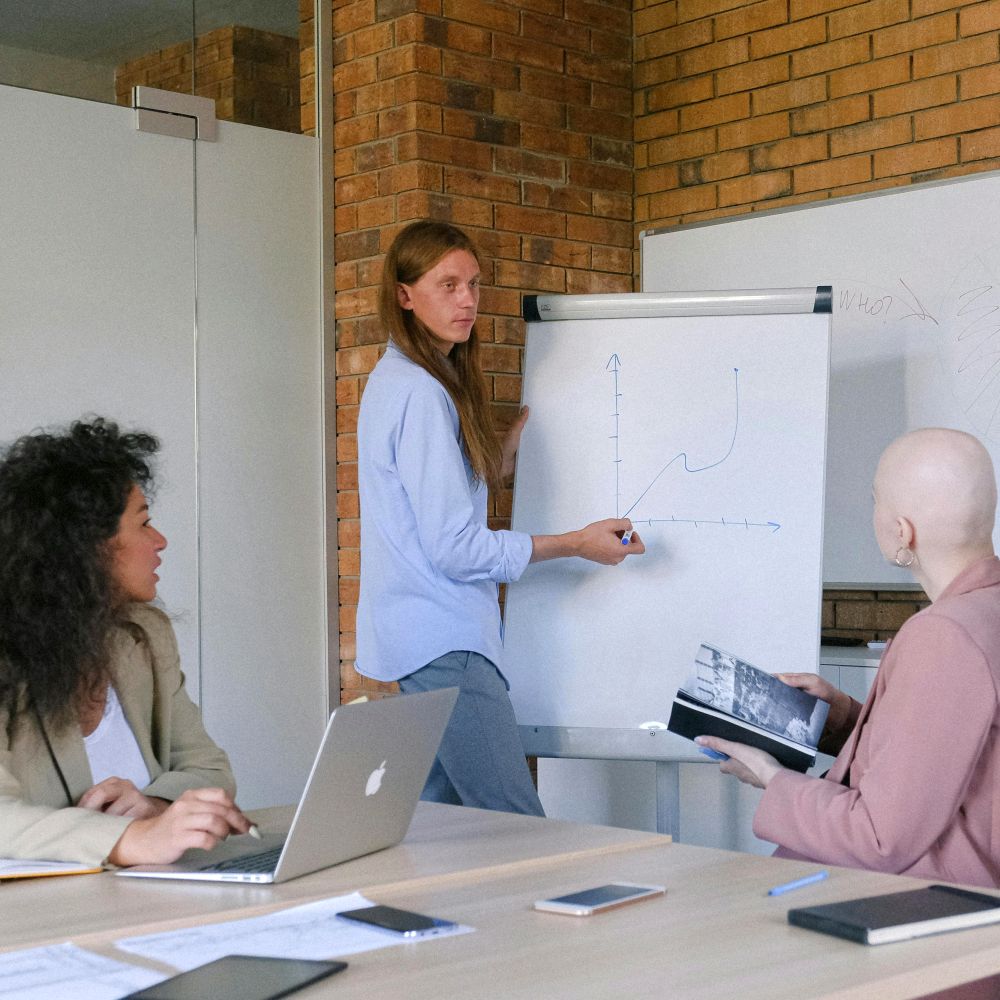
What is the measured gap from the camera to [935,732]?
5.92 feet

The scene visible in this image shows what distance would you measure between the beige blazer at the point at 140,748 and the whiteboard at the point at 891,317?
7.22 ft

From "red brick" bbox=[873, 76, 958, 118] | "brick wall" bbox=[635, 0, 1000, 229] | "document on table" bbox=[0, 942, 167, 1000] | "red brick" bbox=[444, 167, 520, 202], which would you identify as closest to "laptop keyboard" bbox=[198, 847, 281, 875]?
"document on table" bbox=[0, 942, 167, 1000]

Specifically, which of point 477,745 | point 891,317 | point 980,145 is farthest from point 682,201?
point 477,745

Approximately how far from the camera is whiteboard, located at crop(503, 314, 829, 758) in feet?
11.1

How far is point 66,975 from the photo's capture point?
1309 millimetres

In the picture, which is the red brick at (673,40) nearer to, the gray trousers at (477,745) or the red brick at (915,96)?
the red brick at (915,96)

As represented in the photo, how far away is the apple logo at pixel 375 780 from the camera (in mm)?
1745

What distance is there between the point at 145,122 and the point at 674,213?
1618 mm

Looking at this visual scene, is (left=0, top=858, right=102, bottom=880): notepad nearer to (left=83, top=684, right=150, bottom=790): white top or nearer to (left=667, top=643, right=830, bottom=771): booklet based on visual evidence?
(left=83, top=684, right=150, bottom=790): white top

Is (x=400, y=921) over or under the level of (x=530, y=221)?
under

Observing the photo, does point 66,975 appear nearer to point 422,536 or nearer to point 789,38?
point 422,536

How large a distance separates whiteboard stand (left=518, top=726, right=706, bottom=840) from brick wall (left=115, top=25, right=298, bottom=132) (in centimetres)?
187

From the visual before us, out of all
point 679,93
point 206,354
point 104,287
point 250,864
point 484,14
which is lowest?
point 250,864

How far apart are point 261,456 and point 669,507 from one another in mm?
1171
